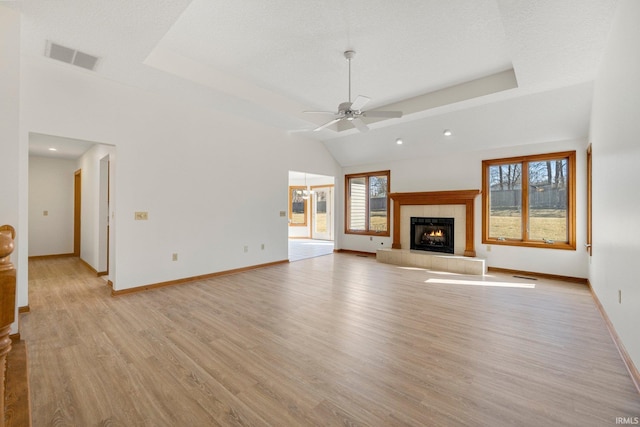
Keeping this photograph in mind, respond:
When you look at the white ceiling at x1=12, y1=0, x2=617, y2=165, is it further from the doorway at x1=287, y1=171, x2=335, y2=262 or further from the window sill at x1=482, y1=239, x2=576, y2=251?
the doorway at x1=287, y1=171, x2=335, y2=262

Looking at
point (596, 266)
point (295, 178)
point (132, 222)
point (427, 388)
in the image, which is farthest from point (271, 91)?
point (295, 178)

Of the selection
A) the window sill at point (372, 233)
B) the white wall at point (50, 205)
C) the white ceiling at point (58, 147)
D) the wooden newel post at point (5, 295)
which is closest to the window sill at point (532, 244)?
the window sill at point (372, 233)

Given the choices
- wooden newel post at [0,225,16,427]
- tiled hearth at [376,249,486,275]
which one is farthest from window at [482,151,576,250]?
wooden newel post at [0,225,16,427]

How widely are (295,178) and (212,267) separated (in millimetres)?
6942

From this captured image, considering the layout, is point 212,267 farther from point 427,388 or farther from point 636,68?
point 636,68

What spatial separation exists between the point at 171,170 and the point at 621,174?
539cm

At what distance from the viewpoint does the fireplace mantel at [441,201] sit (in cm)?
598

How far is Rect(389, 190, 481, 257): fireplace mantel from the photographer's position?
5984mm

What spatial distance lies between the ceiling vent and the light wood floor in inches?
116

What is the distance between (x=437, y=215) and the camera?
6465mm

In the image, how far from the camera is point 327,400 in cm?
186

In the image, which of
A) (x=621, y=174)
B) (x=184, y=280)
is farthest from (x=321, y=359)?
(x=184, y=280)

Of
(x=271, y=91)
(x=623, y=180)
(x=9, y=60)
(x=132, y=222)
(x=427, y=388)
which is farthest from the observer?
(x=271, y=91)

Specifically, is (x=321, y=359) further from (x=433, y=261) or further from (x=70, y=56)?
(x=433, y=261)
